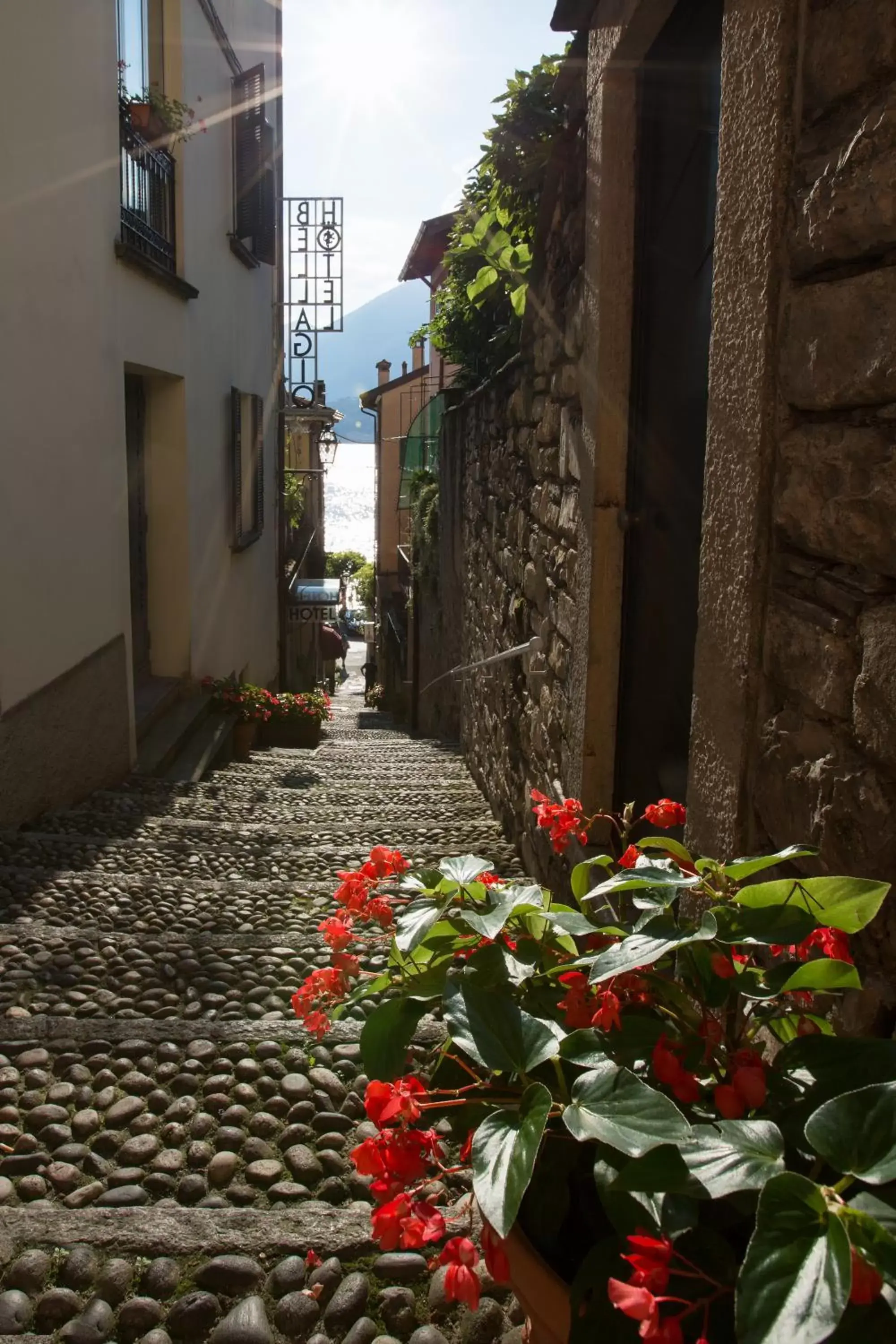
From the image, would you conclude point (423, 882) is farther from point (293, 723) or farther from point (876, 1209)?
point (293, 723)

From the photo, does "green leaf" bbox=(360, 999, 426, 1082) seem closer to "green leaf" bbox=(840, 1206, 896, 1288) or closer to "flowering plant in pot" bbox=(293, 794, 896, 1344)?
"flowering plant in pot" bbox=(293, 794, 896, 1344)

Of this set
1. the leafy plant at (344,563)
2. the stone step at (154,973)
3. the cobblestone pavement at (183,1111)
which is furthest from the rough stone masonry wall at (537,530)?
the leafy plant at (344,563)

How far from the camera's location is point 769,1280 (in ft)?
2.74

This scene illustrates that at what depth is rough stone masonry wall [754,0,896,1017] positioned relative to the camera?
1363 mm

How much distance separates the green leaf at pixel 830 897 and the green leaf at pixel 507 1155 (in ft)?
1.05

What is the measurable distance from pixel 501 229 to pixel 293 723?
18.1ft

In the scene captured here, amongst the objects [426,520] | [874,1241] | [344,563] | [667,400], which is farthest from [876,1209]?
[344,563]

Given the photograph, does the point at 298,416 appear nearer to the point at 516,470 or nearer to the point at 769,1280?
the point at 516,470

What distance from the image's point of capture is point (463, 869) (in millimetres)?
1534

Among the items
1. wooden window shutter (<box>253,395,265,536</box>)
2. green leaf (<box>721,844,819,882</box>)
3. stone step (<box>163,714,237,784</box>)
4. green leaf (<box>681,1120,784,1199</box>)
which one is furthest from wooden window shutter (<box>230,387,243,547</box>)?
green leaf (<box>681,1120,784,1199</box>)

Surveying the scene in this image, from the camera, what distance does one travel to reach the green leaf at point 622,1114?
982mm

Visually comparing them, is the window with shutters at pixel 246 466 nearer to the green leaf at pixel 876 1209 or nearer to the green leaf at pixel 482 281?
the green leaf at pixel 482 281

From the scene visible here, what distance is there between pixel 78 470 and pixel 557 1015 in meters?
4.77

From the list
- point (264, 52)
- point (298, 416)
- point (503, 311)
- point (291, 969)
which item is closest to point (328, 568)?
point (298, 416)
